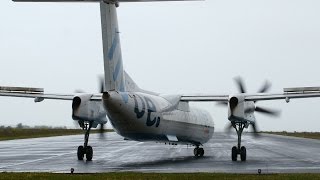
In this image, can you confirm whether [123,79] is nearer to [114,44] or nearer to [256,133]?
[114,44]

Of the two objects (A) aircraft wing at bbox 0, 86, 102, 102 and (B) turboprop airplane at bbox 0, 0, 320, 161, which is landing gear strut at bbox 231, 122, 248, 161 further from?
(A) aircraft wing at bbox 0, 86, 102, 102

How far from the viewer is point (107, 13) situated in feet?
89.9

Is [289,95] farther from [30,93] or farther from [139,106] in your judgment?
[30,93]

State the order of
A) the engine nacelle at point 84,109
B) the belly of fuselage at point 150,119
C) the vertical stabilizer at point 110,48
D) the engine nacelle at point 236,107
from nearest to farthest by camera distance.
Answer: the belly of fuselage at point 150,119 → the vertical stabilizer at point 110,48 → the engine nacelle at point 84,109 → the engine nacelle at point 236,107

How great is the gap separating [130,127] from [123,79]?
8.06 feet

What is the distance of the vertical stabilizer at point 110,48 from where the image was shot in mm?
27125

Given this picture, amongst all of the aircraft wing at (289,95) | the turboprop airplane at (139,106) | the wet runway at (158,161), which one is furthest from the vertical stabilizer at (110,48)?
the aircraft wing at (289,95)

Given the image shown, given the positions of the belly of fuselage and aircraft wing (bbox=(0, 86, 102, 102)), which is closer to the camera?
the belly of fuselage

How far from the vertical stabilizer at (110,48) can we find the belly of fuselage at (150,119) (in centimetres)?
98

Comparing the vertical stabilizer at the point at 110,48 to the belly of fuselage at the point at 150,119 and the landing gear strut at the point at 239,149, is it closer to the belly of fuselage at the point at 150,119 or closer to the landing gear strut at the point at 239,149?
the belly of fuselage at the point at 150,119

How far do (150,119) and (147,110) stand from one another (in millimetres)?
654

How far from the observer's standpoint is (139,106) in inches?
1091

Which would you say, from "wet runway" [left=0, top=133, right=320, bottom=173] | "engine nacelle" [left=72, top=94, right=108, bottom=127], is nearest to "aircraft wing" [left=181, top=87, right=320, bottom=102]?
"wet runway" [left=0, top=133, right=320, bottom=173]

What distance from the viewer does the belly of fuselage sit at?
87.6 ft
